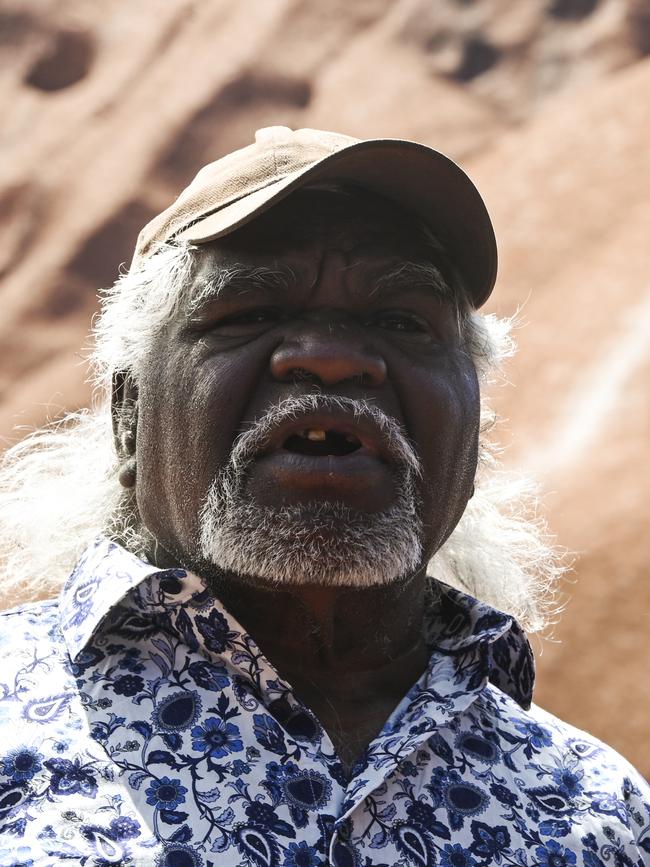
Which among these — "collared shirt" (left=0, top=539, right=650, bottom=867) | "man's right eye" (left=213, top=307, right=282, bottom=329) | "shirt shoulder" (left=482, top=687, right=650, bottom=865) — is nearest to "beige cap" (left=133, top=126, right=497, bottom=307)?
"man's right eye" (left=213, top=307, right=282, bottom=329)

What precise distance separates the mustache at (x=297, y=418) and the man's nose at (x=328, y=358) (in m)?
0.04

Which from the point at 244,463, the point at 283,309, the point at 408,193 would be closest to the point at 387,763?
the point at 244,463

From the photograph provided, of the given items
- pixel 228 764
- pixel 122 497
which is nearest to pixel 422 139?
pixel 122 497

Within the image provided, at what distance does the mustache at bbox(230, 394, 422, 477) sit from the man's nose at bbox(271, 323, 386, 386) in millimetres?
37

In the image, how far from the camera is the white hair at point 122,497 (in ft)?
5.67

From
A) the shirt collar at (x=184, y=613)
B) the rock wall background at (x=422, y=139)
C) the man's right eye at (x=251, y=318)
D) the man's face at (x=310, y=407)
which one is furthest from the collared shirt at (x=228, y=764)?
the rock wall background at (x=422, y=139)

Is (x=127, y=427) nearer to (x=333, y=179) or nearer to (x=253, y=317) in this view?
(x=253, y=317)

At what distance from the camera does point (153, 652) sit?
1368mm

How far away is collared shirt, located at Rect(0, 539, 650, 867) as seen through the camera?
46.8 inches

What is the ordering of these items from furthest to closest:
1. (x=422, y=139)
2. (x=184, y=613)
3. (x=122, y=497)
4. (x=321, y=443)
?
(x=422, y=139) → (x=122, y=497) → (x=321, y=443) → (x=184, y=613)

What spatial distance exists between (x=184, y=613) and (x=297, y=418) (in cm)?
30

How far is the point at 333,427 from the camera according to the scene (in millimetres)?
1462

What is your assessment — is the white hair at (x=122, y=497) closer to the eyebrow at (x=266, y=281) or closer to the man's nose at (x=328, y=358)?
the eyebrow at (x=266, y=281)

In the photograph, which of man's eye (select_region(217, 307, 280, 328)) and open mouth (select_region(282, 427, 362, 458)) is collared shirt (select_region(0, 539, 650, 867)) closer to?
open mouth (select_region(282, 427, 362, 458))
